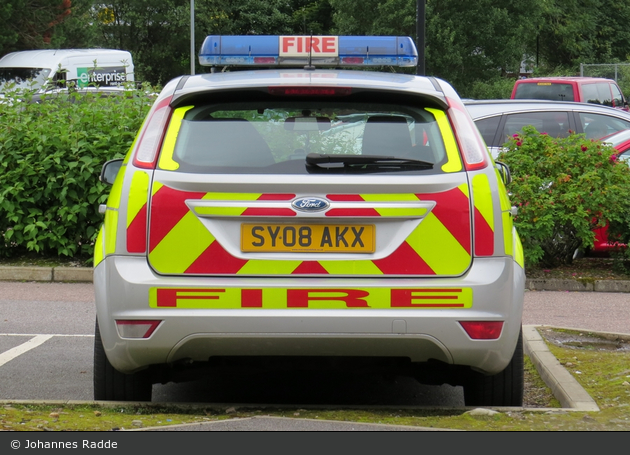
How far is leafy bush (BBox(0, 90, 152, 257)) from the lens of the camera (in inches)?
391

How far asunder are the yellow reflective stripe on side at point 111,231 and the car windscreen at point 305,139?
343mm

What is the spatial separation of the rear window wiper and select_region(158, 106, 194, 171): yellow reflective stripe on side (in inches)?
22.4

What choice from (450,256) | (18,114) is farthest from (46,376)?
(18,114)

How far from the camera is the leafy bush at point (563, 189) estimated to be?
9.92 meters

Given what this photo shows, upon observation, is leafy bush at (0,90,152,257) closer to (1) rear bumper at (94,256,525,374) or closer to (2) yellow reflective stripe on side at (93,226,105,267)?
(2) yellow reflective stripe on side at (93,226,105,267)

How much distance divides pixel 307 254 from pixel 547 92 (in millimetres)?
20531

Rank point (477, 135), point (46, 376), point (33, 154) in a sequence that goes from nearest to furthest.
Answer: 1. point (477, 135)
2. point (46, 376)
3. point (33, 154)

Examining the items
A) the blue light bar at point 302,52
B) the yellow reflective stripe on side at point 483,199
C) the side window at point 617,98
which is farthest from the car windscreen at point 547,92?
the yellow reflective stripe on side at point 483,199

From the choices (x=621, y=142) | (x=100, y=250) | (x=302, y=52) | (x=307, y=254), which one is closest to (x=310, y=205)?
(x=307, y=254)

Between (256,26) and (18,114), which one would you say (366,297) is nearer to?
(18,114)

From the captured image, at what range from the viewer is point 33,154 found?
10016 mm

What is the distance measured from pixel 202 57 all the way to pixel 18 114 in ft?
16.2

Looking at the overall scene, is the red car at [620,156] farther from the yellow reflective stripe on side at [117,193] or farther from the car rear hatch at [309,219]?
the yellow reflective stripe on side at [117,193]

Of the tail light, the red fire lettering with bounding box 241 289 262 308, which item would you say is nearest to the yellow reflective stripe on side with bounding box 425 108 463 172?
the tail light
